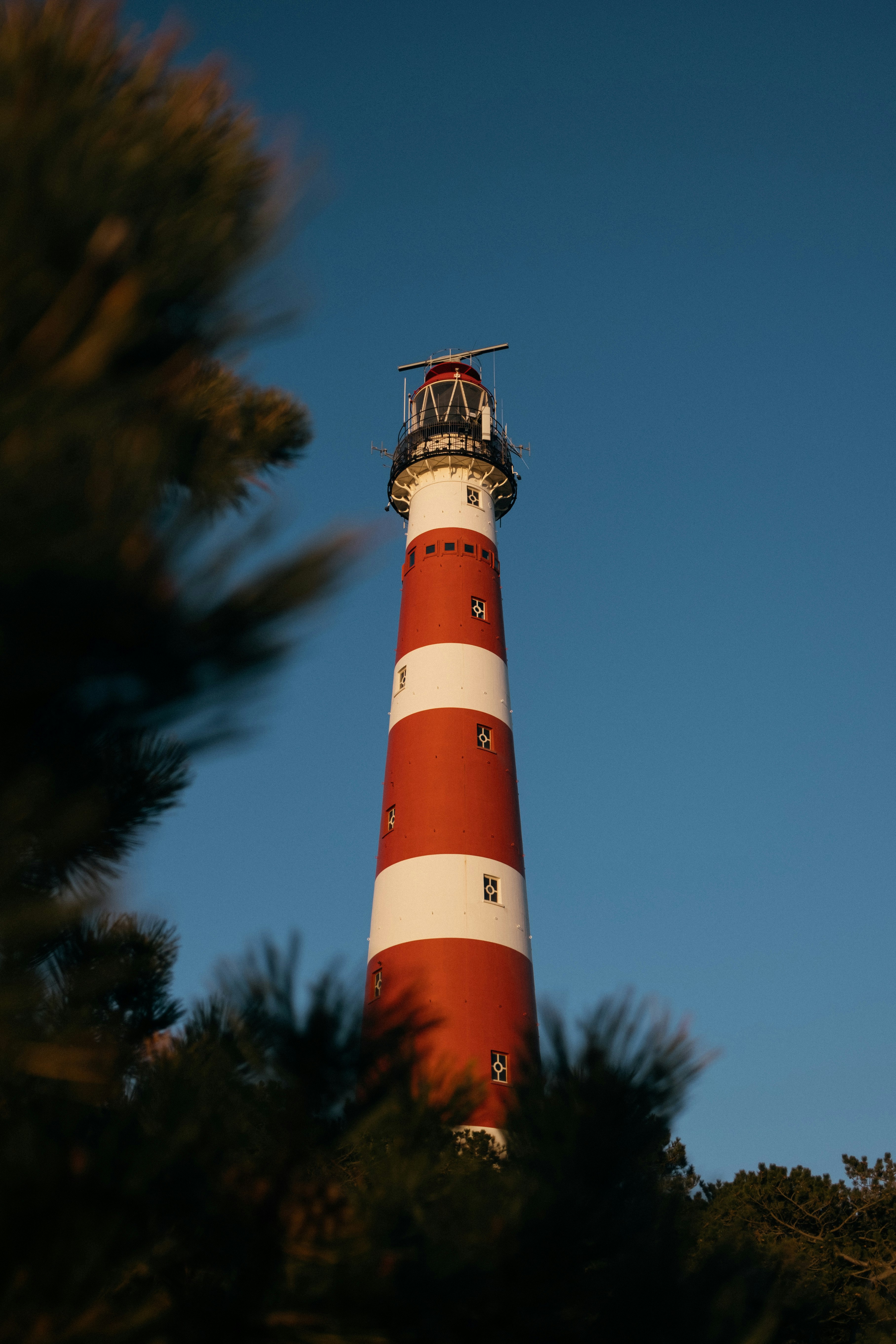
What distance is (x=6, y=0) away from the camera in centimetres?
465

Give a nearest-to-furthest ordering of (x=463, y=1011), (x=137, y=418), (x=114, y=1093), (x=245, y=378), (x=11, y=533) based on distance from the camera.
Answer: (x=11, y=533)
(x=137, y=418)
(x=114, y=1093)
(x=245, y=378)
(x=463, y=1011)

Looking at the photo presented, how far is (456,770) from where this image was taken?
24.5 metres

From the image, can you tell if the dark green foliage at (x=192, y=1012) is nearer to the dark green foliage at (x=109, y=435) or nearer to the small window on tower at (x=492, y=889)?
the dark green foliage at (x=109, y=435)

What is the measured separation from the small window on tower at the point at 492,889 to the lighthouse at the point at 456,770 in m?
0.03

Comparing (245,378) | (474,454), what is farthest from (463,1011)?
(245,378)

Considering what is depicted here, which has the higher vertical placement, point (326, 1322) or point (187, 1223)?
point (187, 1223)

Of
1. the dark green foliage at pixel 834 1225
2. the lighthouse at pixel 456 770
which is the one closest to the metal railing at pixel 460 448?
the lighthouse at pixel 456 770

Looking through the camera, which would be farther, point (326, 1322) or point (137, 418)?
point (137, 418)

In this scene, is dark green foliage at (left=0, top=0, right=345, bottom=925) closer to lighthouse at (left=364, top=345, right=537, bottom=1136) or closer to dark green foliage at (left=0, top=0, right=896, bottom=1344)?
dark green foliage at (left=0, top=0, right=896, bottom=1344)

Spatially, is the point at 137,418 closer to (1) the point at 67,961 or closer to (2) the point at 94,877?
(2) the point at 94,877

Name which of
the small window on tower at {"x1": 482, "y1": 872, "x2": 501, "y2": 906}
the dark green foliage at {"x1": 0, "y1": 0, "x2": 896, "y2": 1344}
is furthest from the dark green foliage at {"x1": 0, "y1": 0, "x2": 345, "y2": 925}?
the small window on tower at {"x1": 482, "y1": 872, "x2": 501, "y2": 906}

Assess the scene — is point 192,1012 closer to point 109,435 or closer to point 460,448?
point 109,435

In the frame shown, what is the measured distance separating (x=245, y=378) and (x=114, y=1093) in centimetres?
404

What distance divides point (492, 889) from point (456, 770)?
2905mm
